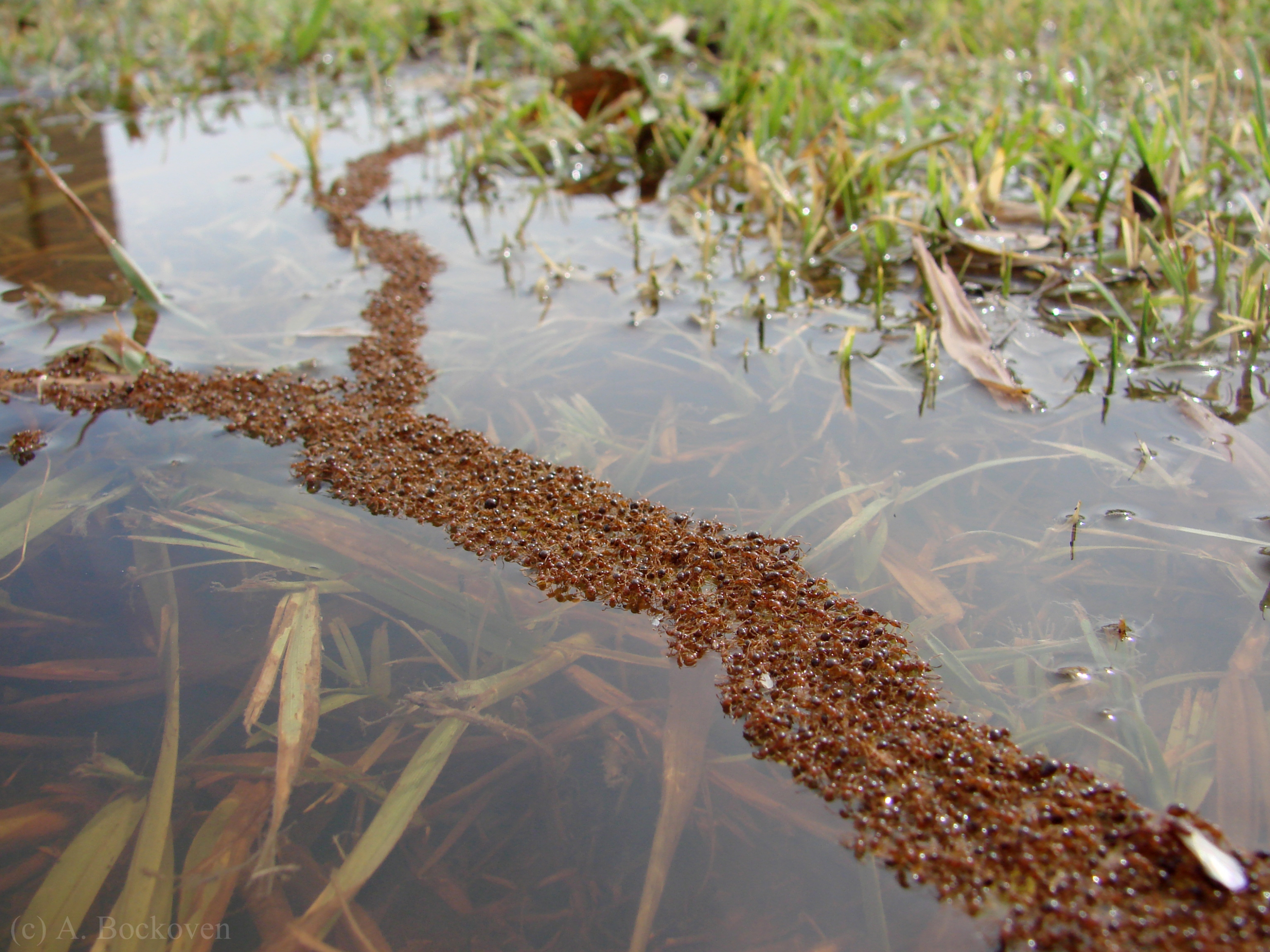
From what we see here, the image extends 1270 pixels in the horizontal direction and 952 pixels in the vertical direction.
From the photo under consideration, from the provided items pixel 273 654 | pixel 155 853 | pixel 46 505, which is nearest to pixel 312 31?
pixel 46 505

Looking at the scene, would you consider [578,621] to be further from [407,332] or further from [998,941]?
[407,332]

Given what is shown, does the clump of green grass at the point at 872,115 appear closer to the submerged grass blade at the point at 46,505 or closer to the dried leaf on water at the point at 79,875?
the submerged grass blade at the point at 46,505

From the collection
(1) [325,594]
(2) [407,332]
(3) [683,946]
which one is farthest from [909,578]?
(2) [407,332]

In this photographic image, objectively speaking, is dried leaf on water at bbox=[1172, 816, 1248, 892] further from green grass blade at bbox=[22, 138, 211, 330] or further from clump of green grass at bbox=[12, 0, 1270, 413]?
green grass blade at bbox=[22, 138, 211, 330]

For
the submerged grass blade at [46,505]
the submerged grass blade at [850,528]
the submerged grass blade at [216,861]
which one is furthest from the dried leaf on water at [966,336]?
the submerged grass blade at [46,505]

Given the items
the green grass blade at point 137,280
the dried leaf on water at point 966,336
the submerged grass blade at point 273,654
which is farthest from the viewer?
the green grass blade at point 137,280

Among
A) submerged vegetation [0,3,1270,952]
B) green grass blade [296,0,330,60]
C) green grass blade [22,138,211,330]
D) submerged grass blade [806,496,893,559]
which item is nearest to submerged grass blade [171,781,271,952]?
submerged vegetation [0,3,1270,952]
